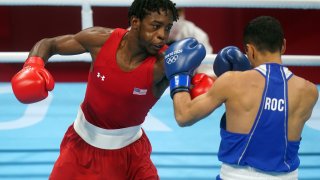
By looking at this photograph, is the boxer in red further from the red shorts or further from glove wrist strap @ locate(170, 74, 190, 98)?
glove wrist strap @ locate(170, 74, 190, 98)

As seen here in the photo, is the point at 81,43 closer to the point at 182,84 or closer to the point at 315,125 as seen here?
the point at 182,84

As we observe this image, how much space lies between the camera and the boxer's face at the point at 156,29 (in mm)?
1998

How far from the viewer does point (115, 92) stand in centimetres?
212

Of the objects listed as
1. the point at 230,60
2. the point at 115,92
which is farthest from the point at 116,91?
the point at 230,60

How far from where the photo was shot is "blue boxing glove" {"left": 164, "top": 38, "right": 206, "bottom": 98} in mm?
1872

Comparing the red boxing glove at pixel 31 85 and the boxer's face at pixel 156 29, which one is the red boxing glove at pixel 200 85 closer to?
the boxer's face at pixel 156 29

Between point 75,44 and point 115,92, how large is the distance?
280 millimetres

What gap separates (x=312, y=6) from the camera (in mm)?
3328

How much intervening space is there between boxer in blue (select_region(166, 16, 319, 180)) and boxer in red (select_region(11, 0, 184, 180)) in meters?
0.33

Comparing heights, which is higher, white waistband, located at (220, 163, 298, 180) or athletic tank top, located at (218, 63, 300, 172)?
athletic tank top, located at (218, 63, 300, 172)

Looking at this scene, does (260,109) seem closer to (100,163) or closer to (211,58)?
(100,163)

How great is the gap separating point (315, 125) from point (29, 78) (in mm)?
2681

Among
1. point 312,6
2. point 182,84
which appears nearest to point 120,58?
point 182,84

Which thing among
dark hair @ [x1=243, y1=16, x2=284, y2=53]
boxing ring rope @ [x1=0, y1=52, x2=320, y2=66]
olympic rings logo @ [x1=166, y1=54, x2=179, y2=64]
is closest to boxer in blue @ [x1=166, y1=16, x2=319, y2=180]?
dark hair @ [x1=243, y1=16, x2=284, y2=53]
